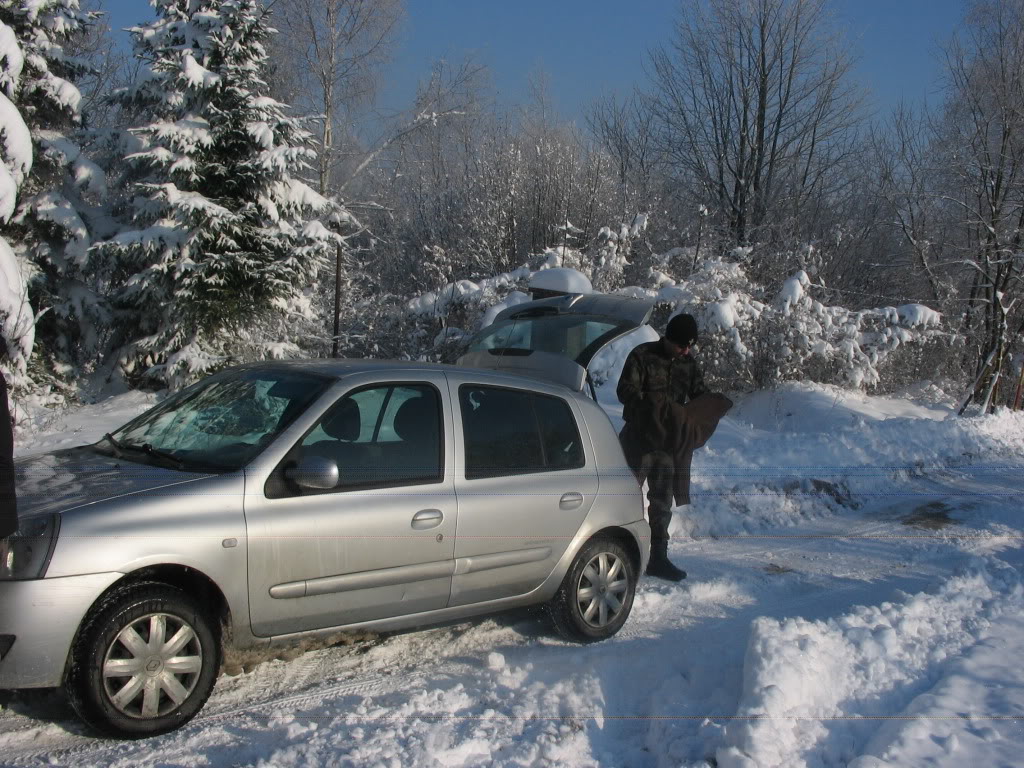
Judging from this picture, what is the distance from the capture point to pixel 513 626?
5.29 metres

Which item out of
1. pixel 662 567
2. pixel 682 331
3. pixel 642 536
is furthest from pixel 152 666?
pixel 682 331

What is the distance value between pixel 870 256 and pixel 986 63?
5783mm

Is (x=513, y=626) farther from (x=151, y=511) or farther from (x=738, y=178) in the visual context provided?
(x=738, y=178)

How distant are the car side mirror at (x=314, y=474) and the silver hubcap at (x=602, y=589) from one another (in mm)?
1819

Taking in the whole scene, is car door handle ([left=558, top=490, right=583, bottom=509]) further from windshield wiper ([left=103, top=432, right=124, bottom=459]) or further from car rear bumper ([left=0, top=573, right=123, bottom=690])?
car rear bumper ([left=0, top=573, right=123, bottom=690])

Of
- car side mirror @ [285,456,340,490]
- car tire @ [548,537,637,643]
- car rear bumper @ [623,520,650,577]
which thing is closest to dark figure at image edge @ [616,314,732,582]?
car rear bumper @ [623,520,650,577]

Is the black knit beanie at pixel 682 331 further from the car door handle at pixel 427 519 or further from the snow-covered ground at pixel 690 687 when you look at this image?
the car door handle at pixel 427 519

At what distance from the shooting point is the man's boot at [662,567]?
6289 mm

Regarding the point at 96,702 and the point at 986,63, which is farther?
the point at 986,63

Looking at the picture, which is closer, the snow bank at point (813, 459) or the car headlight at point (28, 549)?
the car headlight at point (28, 549)

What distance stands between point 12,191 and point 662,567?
30.5 ft

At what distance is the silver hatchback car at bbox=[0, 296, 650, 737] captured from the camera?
341 centimetres

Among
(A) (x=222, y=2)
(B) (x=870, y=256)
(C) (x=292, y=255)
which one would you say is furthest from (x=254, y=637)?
(B) (x=870, y=256)

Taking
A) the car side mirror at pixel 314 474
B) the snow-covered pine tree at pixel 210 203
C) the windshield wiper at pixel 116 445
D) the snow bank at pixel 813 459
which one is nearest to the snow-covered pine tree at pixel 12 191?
the snow-covered pine tree at pixel 210 203
